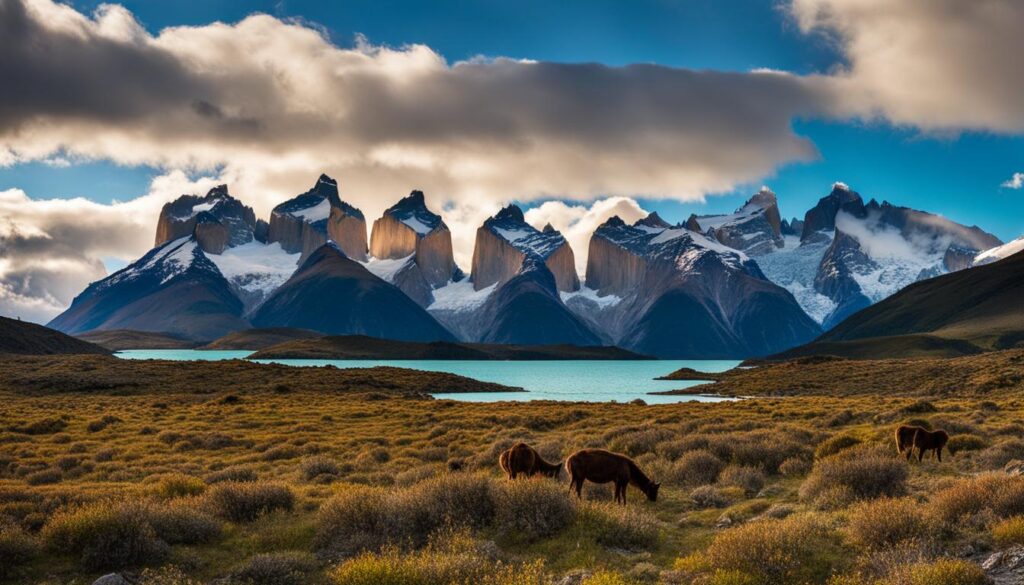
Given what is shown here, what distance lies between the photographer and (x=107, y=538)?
13594 mm

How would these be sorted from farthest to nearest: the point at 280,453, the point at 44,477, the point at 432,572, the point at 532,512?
the point at 280,453 → the point at 44,477 → the point at 532,512 → the point at 432,572

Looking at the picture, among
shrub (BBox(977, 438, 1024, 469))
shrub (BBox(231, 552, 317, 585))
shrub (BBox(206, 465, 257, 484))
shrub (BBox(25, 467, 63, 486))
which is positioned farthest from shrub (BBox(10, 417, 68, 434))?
shrub (BBox(977, 438, 1024, 469))

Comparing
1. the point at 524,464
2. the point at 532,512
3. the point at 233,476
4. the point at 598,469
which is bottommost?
the point at 233,476

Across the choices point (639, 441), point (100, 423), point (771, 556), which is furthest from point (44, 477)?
point (771, 556)

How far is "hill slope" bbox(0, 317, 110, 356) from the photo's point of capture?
16375cm

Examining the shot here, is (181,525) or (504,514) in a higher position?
(504,514)

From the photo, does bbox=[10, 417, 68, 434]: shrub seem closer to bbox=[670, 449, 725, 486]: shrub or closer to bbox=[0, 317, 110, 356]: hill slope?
bbox=[670, 449, 725, 486]: shrub

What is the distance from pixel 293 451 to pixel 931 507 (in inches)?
1069

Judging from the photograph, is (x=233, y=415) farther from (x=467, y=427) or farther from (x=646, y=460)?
(x=646, y=460)

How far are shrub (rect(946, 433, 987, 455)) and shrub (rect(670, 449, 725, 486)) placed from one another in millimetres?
9720

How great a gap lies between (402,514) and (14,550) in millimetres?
7295

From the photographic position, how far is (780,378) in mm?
120188

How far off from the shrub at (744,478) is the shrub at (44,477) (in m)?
23.4

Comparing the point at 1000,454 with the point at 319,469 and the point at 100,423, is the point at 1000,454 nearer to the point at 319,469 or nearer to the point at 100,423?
the point at 319,469
